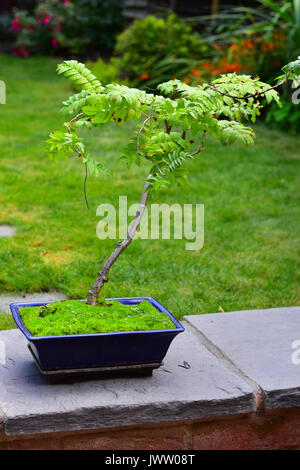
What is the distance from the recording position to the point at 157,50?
8227 mm

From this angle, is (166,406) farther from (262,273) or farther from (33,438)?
(262,273)

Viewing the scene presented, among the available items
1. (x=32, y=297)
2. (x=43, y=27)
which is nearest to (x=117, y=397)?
(x=32, y=297)

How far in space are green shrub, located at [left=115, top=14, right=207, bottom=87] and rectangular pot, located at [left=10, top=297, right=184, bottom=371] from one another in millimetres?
6142

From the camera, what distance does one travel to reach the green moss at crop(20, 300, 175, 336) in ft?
6.65

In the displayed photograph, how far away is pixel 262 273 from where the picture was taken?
354cm

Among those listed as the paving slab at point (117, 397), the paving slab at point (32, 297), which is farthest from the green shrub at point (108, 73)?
the paving slab at point (117, 397)

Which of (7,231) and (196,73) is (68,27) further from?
(7,231)

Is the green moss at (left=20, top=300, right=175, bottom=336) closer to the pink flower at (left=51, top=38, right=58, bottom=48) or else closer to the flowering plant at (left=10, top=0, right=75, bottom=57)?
the flowering plant at (left=10, top=0, right=75, bottom=57)

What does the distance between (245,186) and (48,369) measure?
338 cm

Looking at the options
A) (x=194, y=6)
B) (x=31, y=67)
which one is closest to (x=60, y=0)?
(x=31, y=67)

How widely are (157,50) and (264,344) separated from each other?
A: 6.39m

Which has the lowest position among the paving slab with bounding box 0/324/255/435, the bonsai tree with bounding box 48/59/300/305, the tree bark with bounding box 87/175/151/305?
the paving slab with bounding box 0/324/255/435

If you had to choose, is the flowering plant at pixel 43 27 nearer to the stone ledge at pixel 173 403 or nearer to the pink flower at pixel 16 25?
the pink flower at pixel 16 25

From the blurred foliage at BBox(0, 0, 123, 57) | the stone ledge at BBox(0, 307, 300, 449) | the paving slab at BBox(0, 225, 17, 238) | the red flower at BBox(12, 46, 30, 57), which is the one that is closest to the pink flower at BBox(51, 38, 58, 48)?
the blurred foliage at BBox(0, 0, 123, 57)
